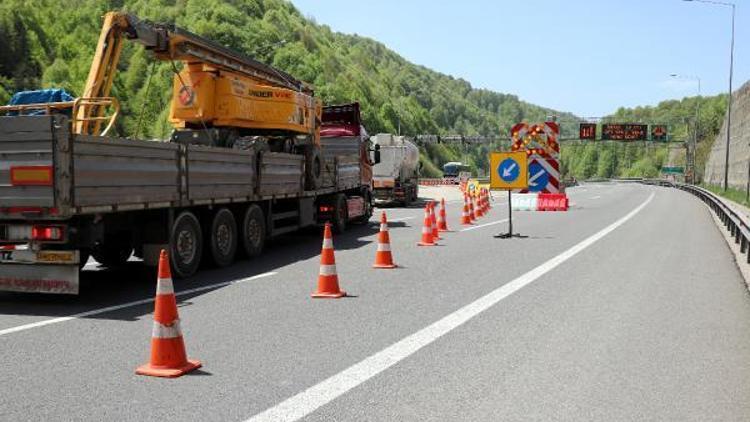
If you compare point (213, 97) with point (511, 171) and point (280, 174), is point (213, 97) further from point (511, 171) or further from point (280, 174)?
point (511, 171)

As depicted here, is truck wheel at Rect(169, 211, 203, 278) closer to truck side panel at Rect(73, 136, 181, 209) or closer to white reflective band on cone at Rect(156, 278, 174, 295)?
truck side panel at Rect(73, 136, 181, 209)

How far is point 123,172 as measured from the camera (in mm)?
8961

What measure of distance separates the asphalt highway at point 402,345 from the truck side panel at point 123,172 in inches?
45.7

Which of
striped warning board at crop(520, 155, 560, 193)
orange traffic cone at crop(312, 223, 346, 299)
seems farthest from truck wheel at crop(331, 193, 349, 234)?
striped warning board at crop(520, 155, 560, 193)

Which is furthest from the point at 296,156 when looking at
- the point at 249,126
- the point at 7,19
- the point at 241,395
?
the point at 7,19

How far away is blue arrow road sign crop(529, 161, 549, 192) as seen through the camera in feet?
82.1

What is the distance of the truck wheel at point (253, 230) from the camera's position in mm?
12477

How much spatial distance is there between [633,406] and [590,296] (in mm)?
4337

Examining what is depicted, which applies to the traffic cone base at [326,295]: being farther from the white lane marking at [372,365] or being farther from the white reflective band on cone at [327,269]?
the white lane marking at [372,365]

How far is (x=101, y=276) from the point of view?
420 inches

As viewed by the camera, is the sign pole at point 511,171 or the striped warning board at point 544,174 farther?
the striped warning board at point 544,174

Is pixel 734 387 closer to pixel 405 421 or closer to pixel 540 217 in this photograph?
pixel 405 421

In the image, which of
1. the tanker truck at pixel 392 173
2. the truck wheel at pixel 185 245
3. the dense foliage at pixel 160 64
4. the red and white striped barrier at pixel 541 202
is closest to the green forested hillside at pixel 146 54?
the dense foliage at pixel 160 64

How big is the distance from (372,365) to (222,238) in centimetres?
640
